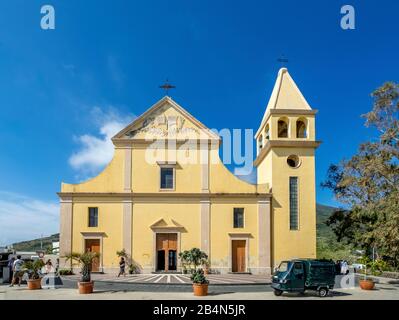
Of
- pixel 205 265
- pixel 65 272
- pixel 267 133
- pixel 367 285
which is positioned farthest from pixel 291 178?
pixel 65 272

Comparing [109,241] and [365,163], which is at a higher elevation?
[365,163]

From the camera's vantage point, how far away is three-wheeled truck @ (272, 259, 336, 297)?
59.5 feet

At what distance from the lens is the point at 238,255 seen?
29531mm

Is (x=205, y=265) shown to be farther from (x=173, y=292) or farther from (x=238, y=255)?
(x=173, y=292)

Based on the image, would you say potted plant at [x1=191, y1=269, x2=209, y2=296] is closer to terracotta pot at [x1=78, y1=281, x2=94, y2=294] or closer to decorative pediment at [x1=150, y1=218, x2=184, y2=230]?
terracotta pot at [x1=78, y1=281, x2=94, y2=294]

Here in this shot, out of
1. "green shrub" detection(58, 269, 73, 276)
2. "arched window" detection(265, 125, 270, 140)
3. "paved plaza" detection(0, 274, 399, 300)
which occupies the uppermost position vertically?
"arched window" detection(265, 125, 270, 140)

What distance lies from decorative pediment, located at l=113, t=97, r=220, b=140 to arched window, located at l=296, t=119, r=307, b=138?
19.6ft

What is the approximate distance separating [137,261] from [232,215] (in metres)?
7.12

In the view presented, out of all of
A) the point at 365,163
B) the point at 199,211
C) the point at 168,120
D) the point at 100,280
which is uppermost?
the point at 168,120

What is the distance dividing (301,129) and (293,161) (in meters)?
2.67

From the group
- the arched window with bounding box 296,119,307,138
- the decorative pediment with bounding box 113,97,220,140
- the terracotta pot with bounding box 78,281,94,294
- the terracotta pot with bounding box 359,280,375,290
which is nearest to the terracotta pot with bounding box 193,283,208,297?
the terracotta pot with bounding box 78,281,94,294
